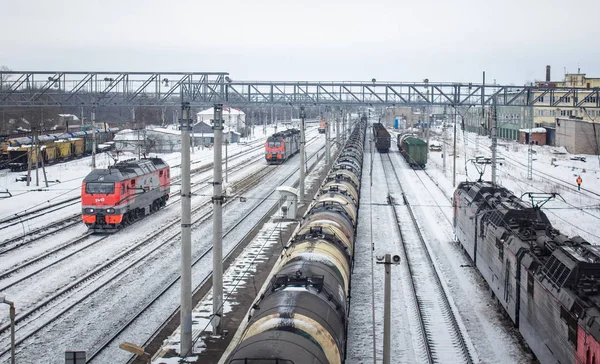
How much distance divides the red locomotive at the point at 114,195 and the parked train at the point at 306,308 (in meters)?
14.9

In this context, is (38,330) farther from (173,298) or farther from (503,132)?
(503,132)

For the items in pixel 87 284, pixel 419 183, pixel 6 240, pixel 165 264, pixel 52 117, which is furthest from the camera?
pixel 52 117

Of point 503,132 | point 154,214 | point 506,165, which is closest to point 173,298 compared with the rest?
point 154,214

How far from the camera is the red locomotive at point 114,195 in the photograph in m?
32.0

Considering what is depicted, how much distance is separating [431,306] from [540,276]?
6815mm

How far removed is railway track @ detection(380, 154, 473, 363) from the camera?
58.2ft

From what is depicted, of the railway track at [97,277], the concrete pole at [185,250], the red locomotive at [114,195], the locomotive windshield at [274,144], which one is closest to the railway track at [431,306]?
the concrete pole at [185,250]

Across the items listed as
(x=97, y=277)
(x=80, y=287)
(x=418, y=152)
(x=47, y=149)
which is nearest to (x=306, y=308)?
(x=80, y=287)

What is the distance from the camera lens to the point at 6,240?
3148 centimetres

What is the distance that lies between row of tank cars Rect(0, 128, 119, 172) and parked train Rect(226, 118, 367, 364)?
1509 inches

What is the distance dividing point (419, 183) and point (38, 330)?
42077 mm

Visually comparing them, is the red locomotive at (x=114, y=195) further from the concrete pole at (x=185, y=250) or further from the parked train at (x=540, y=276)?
the parked train at (x=540, y=276)

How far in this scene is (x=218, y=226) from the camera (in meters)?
18.7

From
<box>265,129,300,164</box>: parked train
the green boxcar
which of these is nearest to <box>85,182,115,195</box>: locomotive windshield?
<box>265,129,300,164</box>: parked train
